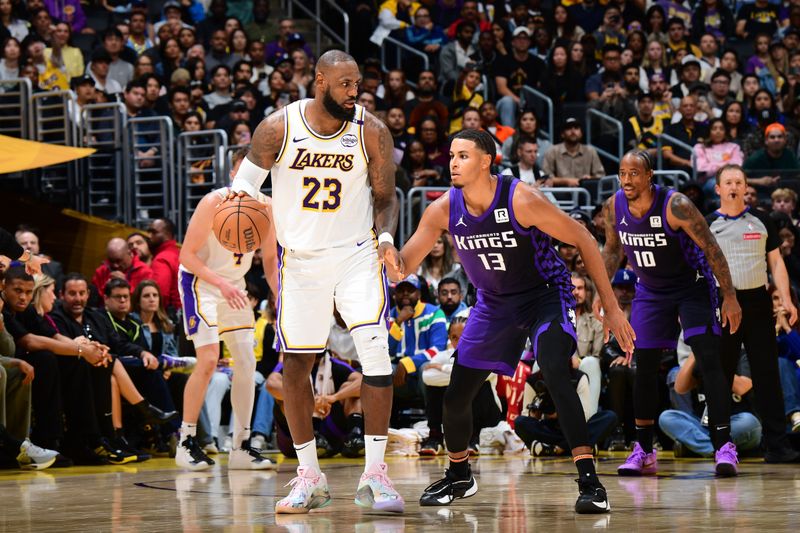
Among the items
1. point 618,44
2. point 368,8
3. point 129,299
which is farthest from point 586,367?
point 368,8

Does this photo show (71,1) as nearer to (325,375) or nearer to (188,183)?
(188,183)

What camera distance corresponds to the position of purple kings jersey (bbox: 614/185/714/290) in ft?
26.1

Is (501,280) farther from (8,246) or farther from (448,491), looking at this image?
(8,246)

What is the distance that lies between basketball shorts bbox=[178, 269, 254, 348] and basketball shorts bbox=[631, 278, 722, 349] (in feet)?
9.11

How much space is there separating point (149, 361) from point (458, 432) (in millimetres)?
4406

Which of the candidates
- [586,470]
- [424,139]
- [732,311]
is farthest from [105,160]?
[586,470]

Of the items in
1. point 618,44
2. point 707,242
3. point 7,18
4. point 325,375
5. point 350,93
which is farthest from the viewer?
point 618,44

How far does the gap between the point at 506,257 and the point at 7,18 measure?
12255 mm

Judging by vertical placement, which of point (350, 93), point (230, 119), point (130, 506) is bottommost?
point (130, 506)

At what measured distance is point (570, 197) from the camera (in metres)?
15.0

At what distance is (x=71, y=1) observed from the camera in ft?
56.8

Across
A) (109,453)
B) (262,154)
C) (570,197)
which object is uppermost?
(570,197)

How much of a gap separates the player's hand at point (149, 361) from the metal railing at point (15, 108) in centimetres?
481

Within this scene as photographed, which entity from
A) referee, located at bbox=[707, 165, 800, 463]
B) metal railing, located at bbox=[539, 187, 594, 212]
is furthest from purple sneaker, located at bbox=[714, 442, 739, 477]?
metal railing, located at bbox=[539, 187, 594, 212]
